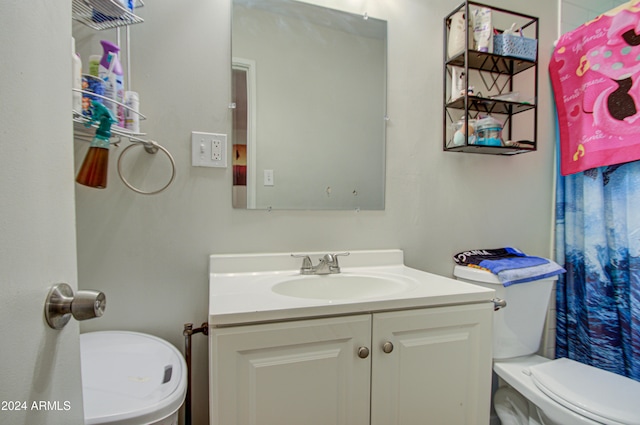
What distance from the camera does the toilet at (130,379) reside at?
0.62m

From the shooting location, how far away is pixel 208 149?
1.09 m

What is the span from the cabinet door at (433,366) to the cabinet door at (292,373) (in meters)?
0.05

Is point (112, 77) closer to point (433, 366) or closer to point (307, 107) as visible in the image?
point (307, 107)

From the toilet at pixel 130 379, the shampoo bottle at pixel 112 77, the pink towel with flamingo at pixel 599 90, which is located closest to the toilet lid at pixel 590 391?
the pink towel with flamingo at pixel 599 90

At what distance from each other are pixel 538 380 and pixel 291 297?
0.94 metres

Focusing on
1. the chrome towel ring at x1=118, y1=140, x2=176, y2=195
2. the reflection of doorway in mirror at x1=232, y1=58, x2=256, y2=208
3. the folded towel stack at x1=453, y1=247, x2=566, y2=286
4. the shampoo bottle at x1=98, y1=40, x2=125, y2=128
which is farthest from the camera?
the folded towel stack at x1=453, y1=247, x2=566, y2=286

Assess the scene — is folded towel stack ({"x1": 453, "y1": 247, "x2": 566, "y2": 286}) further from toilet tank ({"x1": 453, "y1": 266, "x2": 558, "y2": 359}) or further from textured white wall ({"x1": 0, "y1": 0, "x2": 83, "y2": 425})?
textured white wall ({"x1": 0, "y1": 0, "x2": 83, "y2": 425})

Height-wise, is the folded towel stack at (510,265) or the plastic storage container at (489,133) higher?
the plastic storage container at (489,133)

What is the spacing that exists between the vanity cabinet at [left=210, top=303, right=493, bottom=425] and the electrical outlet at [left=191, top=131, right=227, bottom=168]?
24.2 inches

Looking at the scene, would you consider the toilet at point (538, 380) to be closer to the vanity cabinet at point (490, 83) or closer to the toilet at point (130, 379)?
the vanity cabinet at point (490, 83)

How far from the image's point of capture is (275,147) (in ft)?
3.83

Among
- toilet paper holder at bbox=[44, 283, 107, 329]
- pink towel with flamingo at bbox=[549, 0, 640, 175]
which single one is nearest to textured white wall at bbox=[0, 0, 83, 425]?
toilet paper holder at bbox=[44, 283, 107, 329]

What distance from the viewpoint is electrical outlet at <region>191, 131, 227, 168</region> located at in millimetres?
1076

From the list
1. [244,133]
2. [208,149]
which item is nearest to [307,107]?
[244,133]
